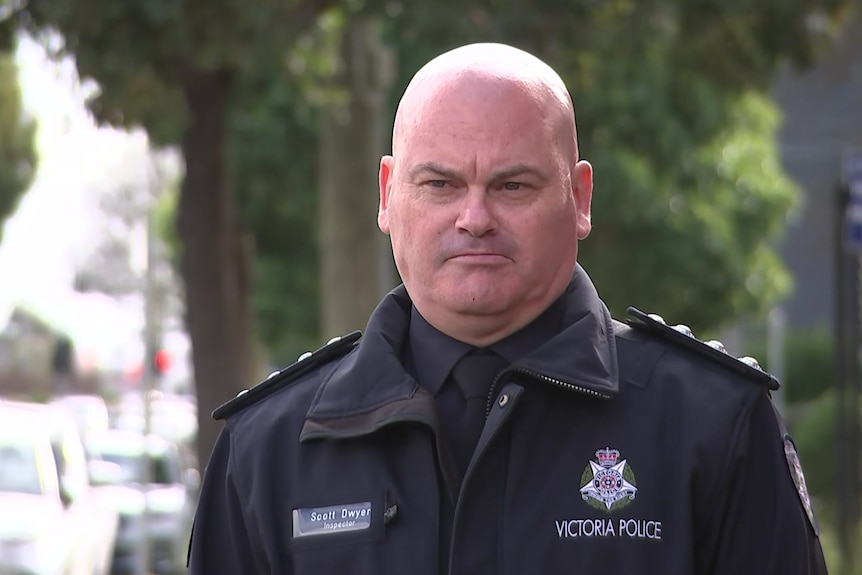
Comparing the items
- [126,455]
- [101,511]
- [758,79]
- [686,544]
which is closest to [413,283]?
[686,544]

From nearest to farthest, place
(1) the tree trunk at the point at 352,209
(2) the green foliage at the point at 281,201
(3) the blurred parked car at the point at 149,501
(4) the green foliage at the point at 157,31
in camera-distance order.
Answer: (4) the green foliage at the point at 157,31 < (1) the tree trunk at the point at 352,209 < (3) the blurred parked car at the point at 149,501 < (2) the green foliage at the point at 281,201

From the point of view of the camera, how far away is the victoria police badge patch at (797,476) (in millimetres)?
2695

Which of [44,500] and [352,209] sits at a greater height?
[352,209]

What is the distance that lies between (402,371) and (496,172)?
35 cm

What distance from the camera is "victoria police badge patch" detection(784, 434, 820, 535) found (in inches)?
106

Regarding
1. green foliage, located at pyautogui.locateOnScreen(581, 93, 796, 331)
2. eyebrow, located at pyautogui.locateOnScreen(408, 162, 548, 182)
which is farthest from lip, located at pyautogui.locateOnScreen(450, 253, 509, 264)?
Answer: green foliage, located at pyautogui.locateOnScreen(581, 93, 796, 331)

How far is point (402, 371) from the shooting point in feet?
9.20

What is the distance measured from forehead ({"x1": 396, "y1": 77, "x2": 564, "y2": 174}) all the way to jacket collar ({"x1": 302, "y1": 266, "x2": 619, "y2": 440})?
26cm

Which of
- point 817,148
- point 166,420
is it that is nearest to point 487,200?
point 817,148

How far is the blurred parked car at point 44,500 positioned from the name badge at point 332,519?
9.76m

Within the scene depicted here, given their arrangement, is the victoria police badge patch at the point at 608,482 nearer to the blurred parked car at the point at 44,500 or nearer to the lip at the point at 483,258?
the lip at the point at 483,258

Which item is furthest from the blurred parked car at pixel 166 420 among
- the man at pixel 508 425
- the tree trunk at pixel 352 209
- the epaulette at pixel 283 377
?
the man at pixel 508 425

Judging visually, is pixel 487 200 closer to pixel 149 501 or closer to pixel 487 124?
pixel 487 124

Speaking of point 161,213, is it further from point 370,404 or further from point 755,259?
point 370,404
